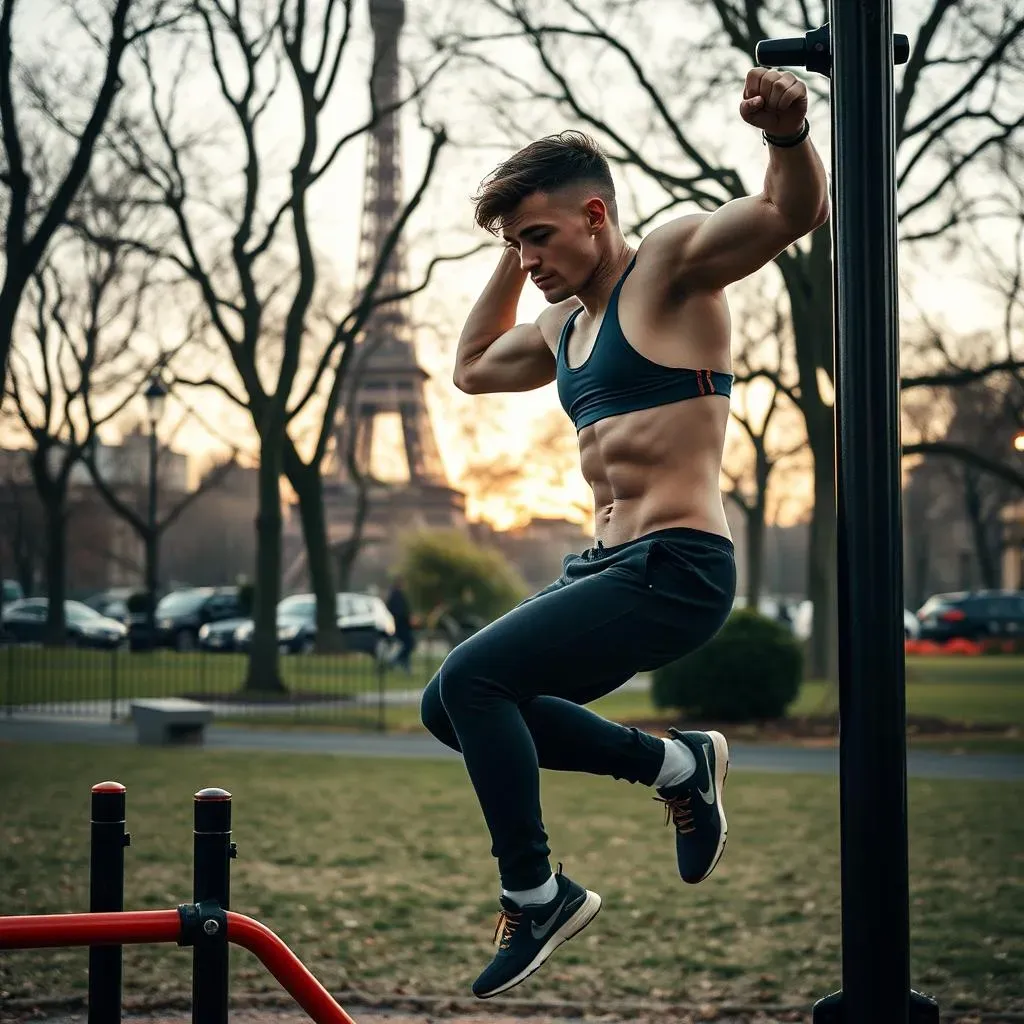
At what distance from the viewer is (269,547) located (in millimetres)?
25578

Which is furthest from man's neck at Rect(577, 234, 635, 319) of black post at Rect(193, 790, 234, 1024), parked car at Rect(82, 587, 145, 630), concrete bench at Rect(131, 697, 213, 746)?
parked car at Rect(82, 587, 145, 630)

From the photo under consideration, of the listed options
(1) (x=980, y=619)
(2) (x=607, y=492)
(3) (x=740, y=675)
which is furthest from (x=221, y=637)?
(2) (x=607, y=492)

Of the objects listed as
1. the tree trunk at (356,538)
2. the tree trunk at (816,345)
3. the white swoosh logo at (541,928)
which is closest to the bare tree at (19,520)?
the tree trunk at (356,538)

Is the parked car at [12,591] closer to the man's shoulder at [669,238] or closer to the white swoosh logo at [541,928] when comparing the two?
the white swoosh logo at [541,928]

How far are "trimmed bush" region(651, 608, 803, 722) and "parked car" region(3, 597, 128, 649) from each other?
2338 cm

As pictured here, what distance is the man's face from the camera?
Answer: 3178 millimetres

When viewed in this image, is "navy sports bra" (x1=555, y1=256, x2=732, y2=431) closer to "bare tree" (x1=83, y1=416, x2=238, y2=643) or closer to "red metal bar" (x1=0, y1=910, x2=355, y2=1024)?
"red metal bar" (x1=0, y1=910, x2=355, y2=1024)

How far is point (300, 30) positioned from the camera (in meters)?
23.2

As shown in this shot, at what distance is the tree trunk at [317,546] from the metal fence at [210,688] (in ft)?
1.94

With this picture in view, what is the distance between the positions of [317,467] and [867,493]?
26170mm

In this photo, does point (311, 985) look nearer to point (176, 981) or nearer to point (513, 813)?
point (513, 813)

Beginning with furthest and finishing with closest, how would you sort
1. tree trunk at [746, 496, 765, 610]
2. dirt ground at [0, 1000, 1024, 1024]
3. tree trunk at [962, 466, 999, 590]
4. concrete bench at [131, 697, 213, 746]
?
tree trunk at [962, 466, 999, 590] < tree trunk at [746, 496, 765, 610] < concrete bench at [131, 697, 213, 746] < dirt ground at [0, 1000, 1024, 1024]

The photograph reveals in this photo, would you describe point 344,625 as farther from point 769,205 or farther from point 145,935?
point 769,205

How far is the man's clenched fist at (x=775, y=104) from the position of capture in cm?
284
